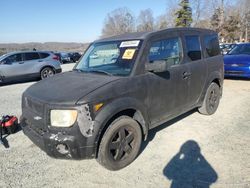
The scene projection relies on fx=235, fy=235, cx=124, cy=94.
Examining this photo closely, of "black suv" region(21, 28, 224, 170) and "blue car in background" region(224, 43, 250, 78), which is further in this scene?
"blue car in background" region(224, 43, 250, 78)

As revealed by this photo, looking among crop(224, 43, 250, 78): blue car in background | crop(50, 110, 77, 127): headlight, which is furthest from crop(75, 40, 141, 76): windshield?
crop(224, 43, 250, 78): blue car in background

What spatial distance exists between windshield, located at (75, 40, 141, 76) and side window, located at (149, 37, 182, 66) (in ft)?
1.00

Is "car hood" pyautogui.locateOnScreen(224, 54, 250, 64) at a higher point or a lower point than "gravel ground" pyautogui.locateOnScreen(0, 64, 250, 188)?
higher

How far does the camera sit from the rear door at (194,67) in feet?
15.1

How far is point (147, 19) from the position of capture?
3219 inches

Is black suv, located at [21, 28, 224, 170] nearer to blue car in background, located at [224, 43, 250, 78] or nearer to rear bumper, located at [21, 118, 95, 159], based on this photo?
rear bumper, located at [21, 118, 95, 159]

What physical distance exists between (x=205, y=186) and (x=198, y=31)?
334 cm

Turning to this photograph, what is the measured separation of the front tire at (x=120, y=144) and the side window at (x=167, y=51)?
1.14 m

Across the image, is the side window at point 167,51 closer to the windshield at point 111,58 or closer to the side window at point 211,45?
the windshield at point 111,58

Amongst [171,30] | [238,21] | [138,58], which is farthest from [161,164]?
[238,21]

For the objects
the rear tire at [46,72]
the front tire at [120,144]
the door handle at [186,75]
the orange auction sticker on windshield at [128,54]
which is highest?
the orange auction sticker on windshield at [128,54]

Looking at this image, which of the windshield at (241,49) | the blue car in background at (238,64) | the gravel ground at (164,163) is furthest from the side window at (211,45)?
the windshield at (241,49)

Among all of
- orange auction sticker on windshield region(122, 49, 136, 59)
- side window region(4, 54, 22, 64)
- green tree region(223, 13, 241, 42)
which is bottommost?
orange auction sticker on windshield region(122, 49, 136, 59)

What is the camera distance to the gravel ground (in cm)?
320
